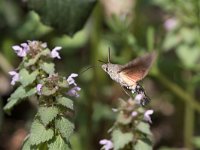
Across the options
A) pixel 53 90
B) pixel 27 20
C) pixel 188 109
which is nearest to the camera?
pixel 53 90

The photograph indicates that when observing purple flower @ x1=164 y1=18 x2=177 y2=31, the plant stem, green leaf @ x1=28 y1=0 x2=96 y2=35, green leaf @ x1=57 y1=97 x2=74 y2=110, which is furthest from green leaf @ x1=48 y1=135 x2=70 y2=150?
purple flower @ x1=164 y1=18 x2=177 y2=31

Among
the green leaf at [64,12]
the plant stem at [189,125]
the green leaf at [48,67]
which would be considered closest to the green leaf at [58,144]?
the green leaf at [48,67]

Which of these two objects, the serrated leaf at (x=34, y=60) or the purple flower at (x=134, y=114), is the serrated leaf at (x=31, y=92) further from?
the purple flower at (x=134, y=114)

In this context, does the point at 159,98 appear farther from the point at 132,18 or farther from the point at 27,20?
the point at 27,20

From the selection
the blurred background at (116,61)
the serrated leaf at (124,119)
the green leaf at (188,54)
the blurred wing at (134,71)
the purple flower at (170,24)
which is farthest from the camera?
the purple flower at (170,24)

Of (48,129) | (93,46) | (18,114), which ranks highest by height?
(18,114)

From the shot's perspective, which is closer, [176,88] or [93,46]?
[176,88]

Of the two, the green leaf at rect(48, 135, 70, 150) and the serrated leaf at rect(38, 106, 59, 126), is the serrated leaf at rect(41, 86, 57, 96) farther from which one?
the green leaf at rect(48, 135, 70, 150)

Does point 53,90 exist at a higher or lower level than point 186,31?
lower

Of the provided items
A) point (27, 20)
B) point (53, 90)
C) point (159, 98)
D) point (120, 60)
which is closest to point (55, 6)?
point (120, 60)
